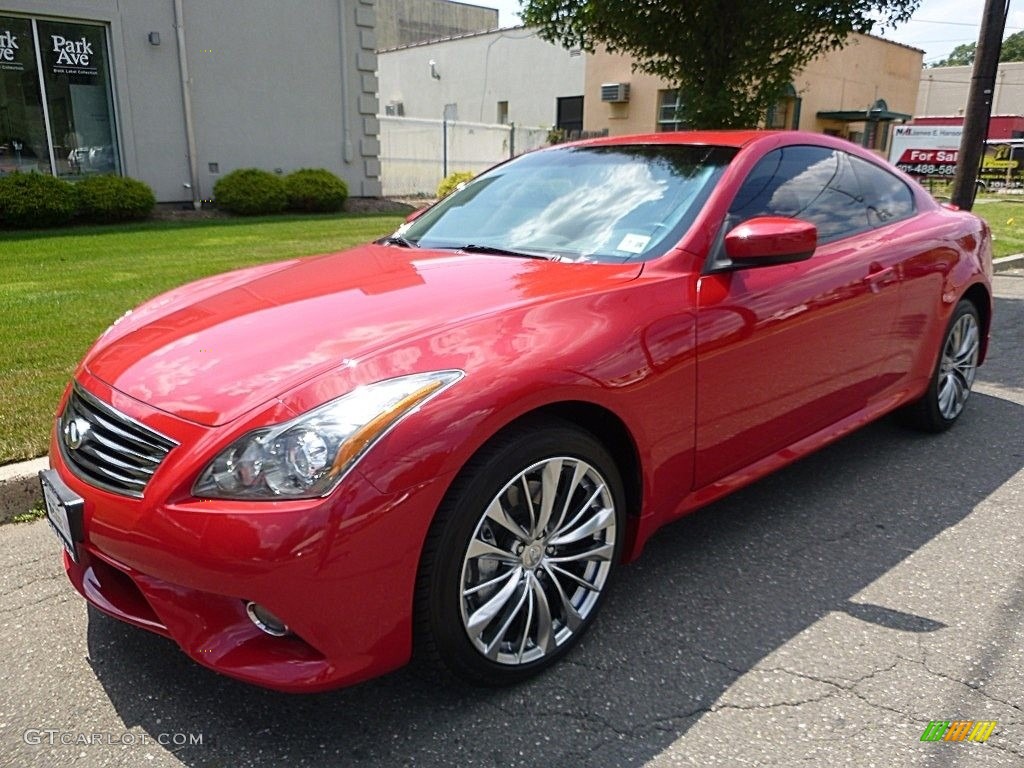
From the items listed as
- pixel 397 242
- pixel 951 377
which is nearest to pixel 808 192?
pixel 951 377

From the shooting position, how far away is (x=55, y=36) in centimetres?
1289

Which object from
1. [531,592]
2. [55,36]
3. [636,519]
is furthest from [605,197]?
[55,36]

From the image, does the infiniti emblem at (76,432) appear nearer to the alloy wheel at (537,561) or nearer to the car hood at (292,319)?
the car hood at (292,319)

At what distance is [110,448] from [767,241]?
2.13 m

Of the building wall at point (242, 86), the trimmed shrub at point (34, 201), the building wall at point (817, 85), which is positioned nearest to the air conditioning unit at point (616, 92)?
the building wall at point (817, 85)

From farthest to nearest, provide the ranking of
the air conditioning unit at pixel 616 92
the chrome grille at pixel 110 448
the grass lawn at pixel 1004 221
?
1. the air conditioning unit at pixel 616 92
2. the grass lawn at pixel 1004 221
3. the chrome grille at pixel 110 448

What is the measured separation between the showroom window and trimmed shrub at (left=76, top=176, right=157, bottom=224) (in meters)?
0.87

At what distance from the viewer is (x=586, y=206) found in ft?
10.5

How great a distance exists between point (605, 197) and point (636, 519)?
51.1 inches

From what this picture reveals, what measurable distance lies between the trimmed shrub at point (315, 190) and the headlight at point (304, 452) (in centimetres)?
1364

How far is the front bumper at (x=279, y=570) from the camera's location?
1.87 m

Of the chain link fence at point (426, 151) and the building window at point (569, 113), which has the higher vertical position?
the building window at point (569, 113)

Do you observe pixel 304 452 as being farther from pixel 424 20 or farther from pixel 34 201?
pixel 424 20

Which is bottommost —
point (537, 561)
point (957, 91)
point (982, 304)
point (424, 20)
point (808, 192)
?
point (537, 561)
